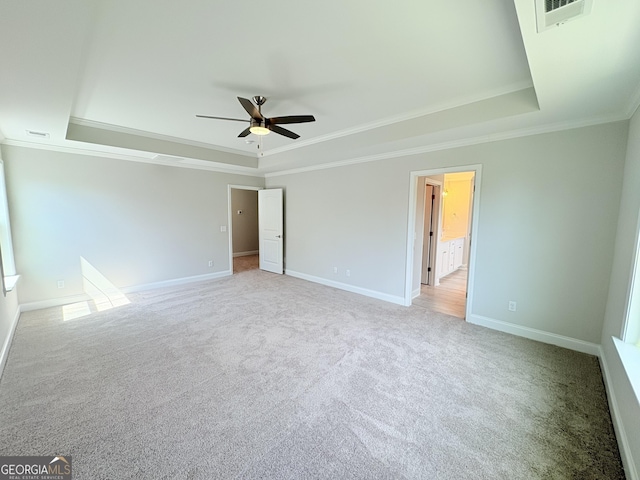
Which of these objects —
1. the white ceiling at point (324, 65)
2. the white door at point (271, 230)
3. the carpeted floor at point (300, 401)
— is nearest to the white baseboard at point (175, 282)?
the white door at point (271, 230)

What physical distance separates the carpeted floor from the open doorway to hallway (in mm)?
1152

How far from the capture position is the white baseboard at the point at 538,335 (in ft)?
9.12

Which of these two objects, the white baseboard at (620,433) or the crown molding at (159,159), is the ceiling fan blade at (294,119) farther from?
the white baseboard at (620,433)

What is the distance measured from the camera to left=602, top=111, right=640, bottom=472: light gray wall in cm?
167

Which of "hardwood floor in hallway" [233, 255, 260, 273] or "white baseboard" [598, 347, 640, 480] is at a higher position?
"white baseboard" [598, 347, 640, 480]

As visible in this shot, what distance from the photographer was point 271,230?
638 centimetres

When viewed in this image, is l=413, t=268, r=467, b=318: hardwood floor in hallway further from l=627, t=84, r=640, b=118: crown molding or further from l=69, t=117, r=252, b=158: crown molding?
l=69, t=117, r=252, b=158: crown molding

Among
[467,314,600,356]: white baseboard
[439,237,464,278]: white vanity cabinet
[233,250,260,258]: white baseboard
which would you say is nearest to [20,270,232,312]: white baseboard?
[233,250,260,258]: white baseboard

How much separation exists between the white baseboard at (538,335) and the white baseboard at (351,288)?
1.14 meters

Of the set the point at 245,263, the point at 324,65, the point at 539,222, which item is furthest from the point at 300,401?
the point at 245,263

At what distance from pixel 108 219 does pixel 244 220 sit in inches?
177

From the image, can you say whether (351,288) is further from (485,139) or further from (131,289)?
(131,289)

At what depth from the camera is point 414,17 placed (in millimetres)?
1647

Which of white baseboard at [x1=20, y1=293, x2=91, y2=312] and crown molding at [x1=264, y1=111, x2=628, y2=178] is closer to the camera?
crown molding at [x1=264, y1=111, x2=628, y2=178]
